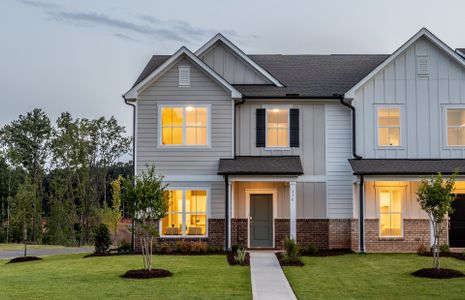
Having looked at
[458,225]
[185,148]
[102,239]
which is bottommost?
[102,239]

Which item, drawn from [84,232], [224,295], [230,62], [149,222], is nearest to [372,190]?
[230,62]

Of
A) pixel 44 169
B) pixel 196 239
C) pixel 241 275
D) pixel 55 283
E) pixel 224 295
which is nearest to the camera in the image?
pixel 224 295

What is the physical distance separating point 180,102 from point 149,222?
783 centimetres

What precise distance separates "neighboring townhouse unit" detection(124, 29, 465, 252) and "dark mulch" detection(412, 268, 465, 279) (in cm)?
676

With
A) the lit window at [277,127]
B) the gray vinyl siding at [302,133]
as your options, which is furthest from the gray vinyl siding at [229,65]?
the lit window at [277,127]

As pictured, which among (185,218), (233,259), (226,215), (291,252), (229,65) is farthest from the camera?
(229,65)

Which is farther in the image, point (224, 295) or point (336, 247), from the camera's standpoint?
point (336, 247)

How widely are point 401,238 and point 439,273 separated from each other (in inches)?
289

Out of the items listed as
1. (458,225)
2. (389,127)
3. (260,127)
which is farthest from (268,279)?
(458,225)

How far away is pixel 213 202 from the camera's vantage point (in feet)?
77.5

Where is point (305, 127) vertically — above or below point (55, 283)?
above

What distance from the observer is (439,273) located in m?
15.9

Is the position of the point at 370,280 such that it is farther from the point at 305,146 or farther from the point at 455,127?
the point at 455,127

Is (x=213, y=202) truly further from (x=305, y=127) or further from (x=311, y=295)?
(x=311, y=295)
